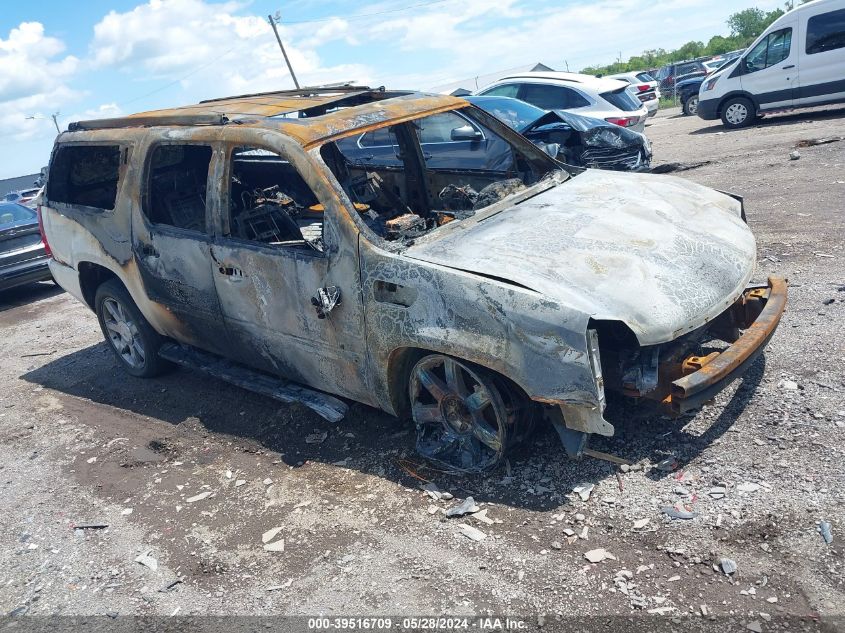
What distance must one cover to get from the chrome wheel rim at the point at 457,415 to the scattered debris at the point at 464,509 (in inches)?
9.4

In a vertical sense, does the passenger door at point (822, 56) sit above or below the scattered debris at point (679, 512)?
above

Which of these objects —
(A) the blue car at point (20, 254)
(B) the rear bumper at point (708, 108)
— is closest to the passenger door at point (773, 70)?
(B) the rear bumper at point (708, 108)

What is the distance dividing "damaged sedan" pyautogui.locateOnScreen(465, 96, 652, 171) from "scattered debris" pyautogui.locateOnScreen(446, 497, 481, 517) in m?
6.37

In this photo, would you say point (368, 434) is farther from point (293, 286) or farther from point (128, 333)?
point (128, 333)

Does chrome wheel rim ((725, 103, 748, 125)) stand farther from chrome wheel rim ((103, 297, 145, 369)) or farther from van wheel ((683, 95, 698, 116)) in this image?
chrome wheel rim ((103, 297, 145, 369))

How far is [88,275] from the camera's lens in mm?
5824

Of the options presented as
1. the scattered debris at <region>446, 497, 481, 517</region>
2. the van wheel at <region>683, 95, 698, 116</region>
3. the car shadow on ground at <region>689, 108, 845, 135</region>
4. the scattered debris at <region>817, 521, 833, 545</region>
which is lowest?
the van wheel at <region>683, 95, 698, 116</region>

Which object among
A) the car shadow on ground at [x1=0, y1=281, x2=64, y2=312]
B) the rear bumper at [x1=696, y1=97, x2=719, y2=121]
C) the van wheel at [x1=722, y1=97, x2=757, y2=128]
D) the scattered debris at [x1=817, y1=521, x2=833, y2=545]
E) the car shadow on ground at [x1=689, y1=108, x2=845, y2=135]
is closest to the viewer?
the scattered debris at [x1=817, y1=521, x2=833, y2=545]

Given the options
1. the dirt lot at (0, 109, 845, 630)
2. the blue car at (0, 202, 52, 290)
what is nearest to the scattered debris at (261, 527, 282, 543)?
the dirt lot at (0, 109, 845, 630)

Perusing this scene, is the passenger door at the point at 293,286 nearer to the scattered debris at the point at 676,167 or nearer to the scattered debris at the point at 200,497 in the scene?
the scattered debris at the point at 200,497

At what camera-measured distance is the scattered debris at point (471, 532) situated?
3.27 m

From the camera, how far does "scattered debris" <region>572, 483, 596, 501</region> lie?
11.1ft

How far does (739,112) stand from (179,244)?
1376 cm

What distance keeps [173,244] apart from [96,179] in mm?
1444
